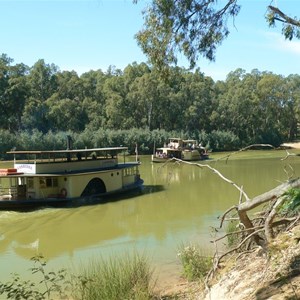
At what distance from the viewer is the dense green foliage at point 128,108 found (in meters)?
61.9

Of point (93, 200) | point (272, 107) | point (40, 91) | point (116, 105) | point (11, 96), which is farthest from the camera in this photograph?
point (272, 107)

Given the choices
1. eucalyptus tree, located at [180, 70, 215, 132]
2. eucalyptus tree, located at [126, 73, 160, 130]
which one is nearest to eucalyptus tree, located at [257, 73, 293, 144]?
eucalyptus tree, located at [180, 70, 215, 132]

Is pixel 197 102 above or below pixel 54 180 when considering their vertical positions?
above

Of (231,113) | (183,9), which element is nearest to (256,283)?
(183,9)

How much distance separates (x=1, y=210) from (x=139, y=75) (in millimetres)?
50246

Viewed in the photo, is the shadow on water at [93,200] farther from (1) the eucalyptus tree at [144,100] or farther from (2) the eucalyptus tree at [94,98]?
(2) the eucalyptus tree at [94,98]

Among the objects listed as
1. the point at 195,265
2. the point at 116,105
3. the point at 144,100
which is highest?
the point at 144,100

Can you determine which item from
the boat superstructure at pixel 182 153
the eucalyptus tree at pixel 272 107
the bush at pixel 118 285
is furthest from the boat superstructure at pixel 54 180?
the eucalyptus tree at pixel 272 107

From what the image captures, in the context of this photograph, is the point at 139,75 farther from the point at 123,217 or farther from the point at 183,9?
the point at 183,9

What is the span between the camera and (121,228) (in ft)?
53.2

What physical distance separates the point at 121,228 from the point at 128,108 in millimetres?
50580

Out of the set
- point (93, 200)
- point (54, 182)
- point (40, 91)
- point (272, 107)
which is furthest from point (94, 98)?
point (54, 182)

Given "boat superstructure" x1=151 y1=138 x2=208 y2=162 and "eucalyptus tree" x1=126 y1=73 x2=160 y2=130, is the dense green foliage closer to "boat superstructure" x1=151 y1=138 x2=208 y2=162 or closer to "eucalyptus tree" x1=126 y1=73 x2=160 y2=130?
"eucalyptus tree" x1=126 y1=73 x2=160 y2=130

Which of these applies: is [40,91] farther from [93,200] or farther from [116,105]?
[93,200]
